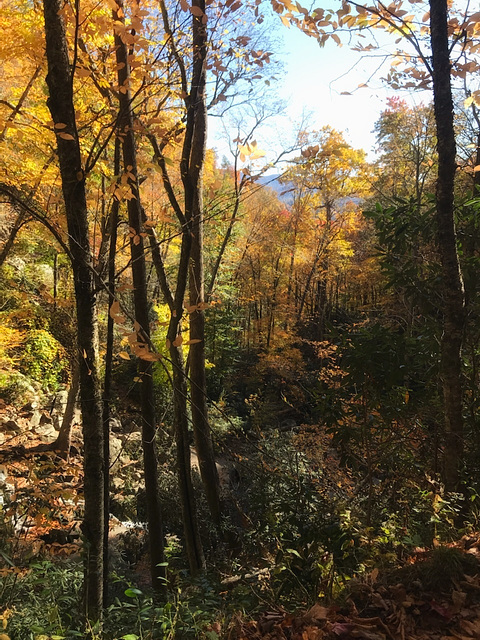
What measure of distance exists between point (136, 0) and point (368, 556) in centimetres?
380

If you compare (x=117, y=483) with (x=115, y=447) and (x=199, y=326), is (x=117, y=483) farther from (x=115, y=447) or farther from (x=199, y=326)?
(x=199, y=326)

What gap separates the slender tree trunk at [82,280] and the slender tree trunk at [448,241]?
218 cm

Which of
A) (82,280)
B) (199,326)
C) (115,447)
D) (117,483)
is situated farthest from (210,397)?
(115,447)

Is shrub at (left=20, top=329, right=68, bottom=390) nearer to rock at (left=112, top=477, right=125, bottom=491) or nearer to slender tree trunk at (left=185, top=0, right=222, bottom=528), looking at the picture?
rock at (left=112, top=477, right=125, bottom=491)

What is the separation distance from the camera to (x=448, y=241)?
2.48 meters

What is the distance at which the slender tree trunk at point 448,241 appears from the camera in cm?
235

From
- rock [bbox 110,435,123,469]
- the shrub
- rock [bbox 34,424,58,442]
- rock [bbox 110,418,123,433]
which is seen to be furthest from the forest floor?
rock [bbox 110,418,123,433]

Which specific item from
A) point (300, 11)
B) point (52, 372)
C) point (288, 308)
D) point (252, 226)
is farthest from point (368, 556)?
point (252, 226)

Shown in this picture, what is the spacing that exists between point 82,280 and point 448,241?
2274 mm

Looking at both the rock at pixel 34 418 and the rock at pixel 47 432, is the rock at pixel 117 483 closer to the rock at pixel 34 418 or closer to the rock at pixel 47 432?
the rock at pixel 47 432

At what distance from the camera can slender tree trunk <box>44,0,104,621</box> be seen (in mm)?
1794

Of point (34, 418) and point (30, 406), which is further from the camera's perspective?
point (30, 406)

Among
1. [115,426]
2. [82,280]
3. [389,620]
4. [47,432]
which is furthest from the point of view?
[115,426]

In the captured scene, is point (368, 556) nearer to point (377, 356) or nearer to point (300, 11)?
point (377, 356)
